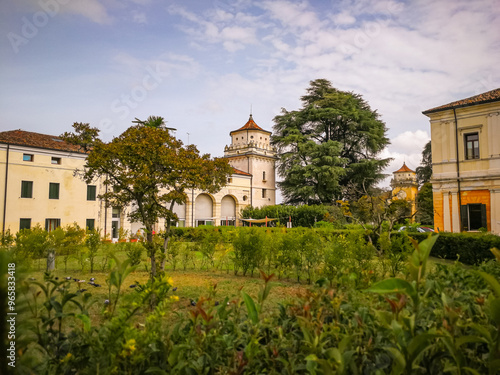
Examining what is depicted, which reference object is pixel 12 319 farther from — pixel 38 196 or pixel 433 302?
pixel 38 196

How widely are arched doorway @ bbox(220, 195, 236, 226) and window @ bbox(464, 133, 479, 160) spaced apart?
71.0 feet

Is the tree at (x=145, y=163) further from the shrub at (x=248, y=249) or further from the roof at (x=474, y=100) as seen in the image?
the roof at (x=474, y=100)

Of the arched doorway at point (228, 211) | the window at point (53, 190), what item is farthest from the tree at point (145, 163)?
the arched doorway at point (228, 211)

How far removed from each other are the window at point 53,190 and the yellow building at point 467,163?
25.1 m

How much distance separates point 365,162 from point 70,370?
33.6m

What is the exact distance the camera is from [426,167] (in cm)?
4269

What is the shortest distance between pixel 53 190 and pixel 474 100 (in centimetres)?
2782

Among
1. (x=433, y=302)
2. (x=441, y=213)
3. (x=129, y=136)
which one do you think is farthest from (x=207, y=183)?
(x=441, y=213)

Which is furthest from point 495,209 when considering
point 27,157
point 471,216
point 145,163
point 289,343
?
point 27,157

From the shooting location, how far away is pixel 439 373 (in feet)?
5.01

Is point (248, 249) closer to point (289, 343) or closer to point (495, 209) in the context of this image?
point (289, 343)

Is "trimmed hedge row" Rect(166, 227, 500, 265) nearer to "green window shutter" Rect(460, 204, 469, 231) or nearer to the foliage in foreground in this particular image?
"green window shutter" Rect(460, 204, 469, 231)

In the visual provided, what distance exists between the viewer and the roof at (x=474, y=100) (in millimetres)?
19522

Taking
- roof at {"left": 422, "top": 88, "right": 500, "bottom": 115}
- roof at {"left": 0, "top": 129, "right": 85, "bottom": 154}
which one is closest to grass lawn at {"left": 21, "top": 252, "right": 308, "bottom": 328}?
roof at {"left": 0, "top": 129, "right": 85, "bottom": 154}
